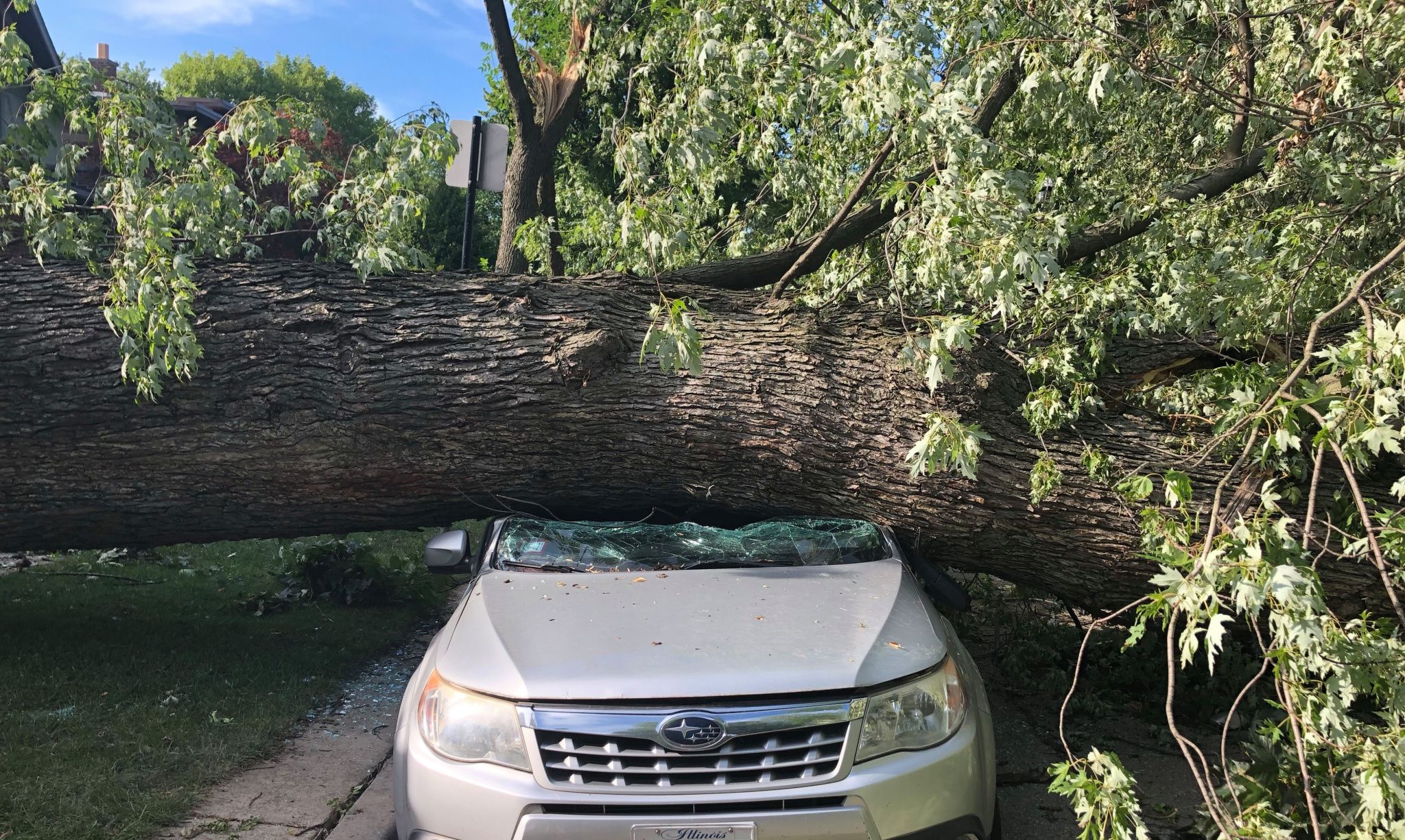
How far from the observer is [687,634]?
325 cm

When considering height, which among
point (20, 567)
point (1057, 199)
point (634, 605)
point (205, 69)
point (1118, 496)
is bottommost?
point (20, 567)

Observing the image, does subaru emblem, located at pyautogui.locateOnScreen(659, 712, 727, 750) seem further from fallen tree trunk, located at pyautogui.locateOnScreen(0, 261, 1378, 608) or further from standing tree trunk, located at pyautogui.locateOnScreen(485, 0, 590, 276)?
standing tree trunk, located at pyautogui.locateOnScreen(485, 0, 590, 276)

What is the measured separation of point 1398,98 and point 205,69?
71798mm

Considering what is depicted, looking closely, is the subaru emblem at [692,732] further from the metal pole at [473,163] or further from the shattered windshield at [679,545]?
the metal pole at [473,163]

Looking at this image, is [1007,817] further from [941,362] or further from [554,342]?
[554,342]

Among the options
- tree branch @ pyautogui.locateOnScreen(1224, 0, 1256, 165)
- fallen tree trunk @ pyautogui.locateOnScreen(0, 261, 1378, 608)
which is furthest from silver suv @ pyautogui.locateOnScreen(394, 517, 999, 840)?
tree branch @ pyautogui.locateOnScreen(1224, 0, 1256, 165)

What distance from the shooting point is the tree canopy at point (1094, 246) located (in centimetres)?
317

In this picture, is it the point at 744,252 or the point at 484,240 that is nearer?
the point at 744,252

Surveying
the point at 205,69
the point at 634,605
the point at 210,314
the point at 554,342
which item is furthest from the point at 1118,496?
the point at 205,69

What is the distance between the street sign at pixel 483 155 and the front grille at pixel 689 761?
6.61m

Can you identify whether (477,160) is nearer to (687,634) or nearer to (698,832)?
(687,634)

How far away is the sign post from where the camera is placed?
864 cm

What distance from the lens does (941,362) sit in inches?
149

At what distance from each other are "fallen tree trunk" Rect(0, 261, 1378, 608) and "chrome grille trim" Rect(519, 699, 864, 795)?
6.26 feet
